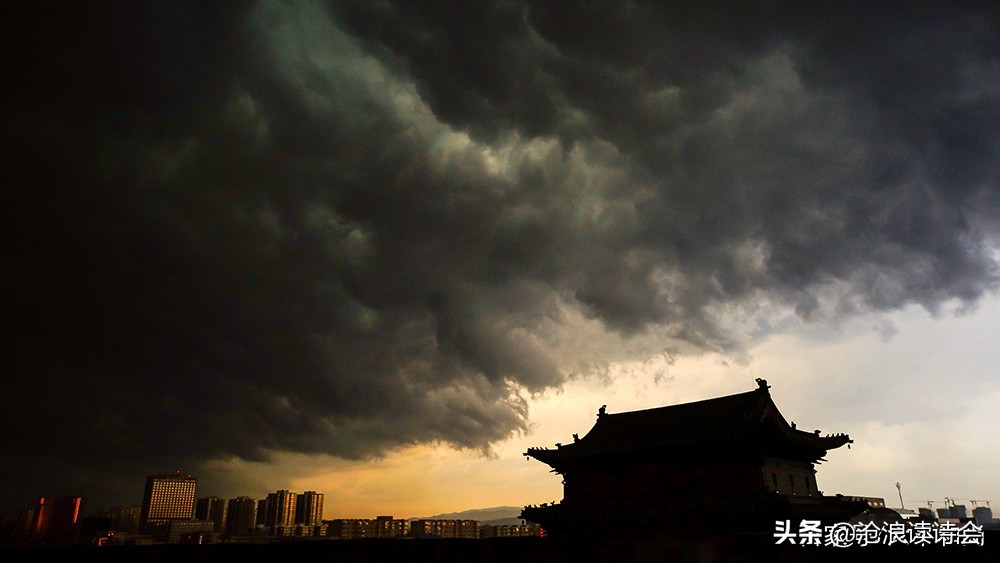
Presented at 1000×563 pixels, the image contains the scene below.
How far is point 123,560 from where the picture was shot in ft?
49.6

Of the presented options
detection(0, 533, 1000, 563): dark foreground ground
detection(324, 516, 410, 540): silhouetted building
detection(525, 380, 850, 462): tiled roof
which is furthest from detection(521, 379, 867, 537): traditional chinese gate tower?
detection(324, 516, 410, 540): silhouetted building

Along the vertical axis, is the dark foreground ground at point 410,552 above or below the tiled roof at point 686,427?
below

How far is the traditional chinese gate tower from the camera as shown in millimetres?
27203

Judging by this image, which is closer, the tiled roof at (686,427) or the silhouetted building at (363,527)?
the tiled roof at (686,427)

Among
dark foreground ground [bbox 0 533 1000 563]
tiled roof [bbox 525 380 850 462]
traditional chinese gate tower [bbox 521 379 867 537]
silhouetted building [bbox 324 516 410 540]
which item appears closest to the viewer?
dark foreground ground [bbox 0 533 1000 563]

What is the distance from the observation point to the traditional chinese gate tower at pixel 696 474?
27203 millimetres

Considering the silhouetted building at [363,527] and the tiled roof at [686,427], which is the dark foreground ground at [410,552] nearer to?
the tiled roof at [686,427]

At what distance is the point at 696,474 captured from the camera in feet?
95.9

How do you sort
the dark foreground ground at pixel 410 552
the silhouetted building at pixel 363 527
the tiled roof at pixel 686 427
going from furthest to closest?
the silhouetted building at pixel 363 527 < the tiled roof at pixel 686 427 < the dark foreground ground at pixel 410 552

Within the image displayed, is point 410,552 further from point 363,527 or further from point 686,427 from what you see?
point 363,527

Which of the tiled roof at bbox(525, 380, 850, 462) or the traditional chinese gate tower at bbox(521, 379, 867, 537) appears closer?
the traditional chinese gate tower at bbox(521, 379, 867, 537)

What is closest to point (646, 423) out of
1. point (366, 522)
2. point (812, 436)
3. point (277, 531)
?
point (812, 436)

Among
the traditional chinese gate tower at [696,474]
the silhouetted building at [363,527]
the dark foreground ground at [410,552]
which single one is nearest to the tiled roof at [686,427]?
the traditional chinese gate tower at [696,474]

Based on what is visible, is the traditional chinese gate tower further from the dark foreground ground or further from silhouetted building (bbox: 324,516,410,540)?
silhouetted building (bbox: 324,516,410,540)
